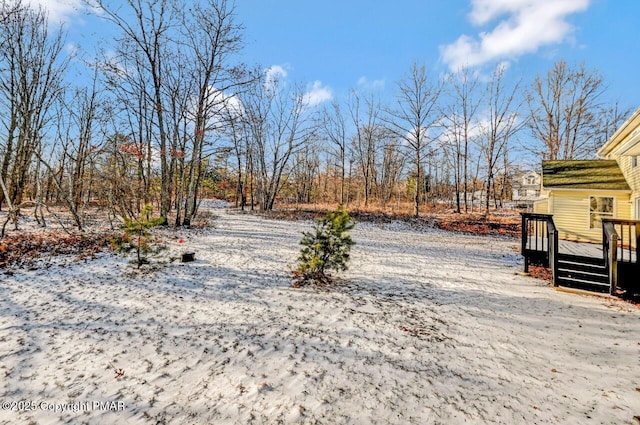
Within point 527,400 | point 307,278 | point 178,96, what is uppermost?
point 178,96

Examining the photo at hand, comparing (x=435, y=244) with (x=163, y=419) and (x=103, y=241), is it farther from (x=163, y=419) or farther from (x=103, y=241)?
(x=103, y=241)

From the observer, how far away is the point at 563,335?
4.21m

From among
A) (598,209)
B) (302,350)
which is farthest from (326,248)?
(598,209)

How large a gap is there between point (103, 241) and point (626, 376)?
12.7 m

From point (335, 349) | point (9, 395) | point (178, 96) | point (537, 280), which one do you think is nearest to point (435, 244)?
point (537, 280)

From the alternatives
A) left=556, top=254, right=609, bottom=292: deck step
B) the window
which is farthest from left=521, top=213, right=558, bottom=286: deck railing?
the window

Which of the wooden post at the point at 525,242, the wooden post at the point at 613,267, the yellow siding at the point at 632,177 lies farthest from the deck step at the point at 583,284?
the yellow siding at the point at 632,177

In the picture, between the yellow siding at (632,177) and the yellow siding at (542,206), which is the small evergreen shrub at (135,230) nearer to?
the yellow siding at (632,177)

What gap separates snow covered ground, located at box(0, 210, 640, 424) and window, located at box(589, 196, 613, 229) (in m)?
6.93

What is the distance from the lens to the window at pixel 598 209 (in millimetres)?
10578

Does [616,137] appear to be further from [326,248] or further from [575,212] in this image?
[326,248]

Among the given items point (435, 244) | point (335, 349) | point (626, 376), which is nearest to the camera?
point (626, 376)

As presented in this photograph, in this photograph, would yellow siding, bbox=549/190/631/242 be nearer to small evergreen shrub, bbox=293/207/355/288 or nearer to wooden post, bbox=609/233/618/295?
wooden post, bbox=609/233/618/295

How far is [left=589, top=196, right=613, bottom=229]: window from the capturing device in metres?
10.6
